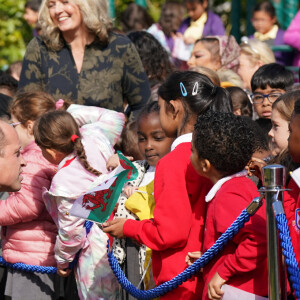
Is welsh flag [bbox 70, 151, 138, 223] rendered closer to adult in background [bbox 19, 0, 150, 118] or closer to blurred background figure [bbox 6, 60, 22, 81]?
adult in background [bbox 19, 0, 150, 118]

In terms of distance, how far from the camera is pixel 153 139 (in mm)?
4707

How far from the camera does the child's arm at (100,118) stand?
5.31 meters

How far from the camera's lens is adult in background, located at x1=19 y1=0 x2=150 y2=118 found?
572 centimetres

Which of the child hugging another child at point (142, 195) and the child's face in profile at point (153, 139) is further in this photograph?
the child's face in profile at point (153, 139)

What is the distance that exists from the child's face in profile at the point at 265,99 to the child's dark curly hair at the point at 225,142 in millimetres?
2030

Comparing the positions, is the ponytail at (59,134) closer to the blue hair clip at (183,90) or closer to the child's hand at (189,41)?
the blue hair clip at (183,90)

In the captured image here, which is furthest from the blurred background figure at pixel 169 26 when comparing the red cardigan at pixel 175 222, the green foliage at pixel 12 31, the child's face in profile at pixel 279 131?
the red cardigan at pixel 175 222

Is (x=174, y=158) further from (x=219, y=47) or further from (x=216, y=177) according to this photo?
(x=219, y=47)

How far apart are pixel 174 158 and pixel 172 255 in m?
0.53

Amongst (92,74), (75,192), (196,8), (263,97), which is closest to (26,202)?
(75,192)

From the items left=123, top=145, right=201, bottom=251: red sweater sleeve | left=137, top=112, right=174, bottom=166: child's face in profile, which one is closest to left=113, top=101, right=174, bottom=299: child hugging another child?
left=137, top=112, right=174, bottom=166: child's face in profile

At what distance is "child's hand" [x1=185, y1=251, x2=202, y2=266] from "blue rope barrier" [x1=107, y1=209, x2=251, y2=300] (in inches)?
3.4

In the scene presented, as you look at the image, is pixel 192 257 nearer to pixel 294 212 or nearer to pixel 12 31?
pixel 294 212

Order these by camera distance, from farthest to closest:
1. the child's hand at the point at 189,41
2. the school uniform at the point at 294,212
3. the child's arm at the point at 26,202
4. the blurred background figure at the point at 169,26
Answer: the blurred background figure at the point at 169,26 → the child's hand at the point at 189,41 → the child's arm at the point at 26,202 → the school uniform at the point at 294,212
